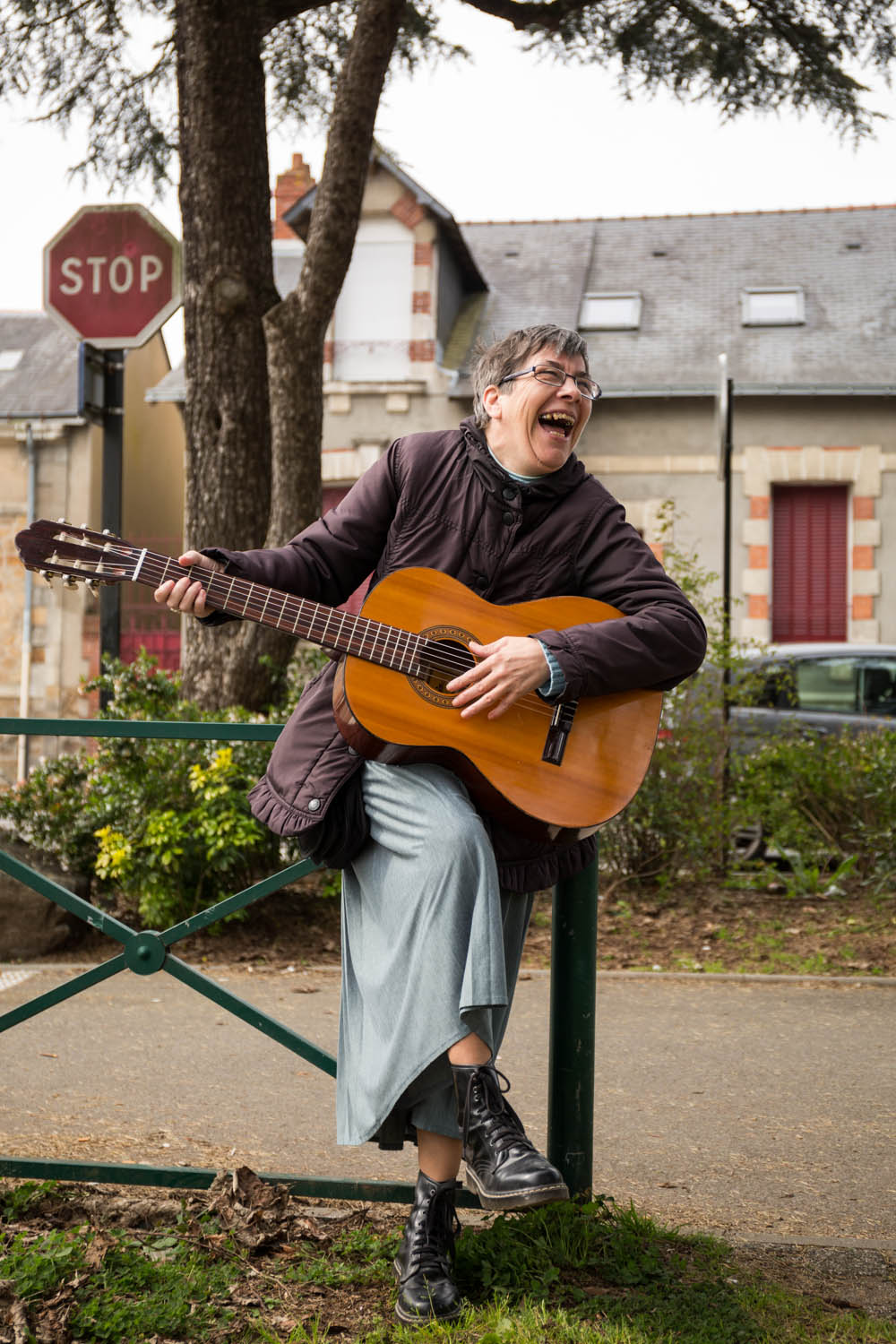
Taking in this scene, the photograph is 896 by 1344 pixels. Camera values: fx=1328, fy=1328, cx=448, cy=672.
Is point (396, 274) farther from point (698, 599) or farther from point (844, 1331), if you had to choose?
point (844, 1331)

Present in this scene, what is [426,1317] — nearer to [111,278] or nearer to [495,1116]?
[495,1116]

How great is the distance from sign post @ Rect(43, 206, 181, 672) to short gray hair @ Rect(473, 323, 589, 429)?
4562 mm

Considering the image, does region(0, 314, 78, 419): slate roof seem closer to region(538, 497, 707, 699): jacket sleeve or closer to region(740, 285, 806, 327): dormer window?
region(740, 285, 806, 327): dormer window

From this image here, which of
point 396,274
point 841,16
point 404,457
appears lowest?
point 404,457

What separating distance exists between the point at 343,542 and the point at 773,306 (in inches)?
670

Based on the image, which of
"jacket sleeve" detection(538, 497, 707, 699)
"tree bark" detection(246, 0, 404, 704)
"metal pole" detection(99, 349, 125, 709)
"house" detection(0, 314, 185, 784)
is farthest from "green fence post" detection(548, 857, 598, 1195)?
"house" detection(0, 314, 185, 784)

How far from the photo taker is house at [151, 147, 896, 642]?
682 inches

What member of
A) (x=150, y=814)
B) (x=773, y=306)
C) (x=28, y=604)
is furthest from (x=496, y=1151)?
(x=28, y=604)

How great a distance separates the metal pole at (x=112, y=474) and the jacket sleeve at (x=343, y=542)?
14.1ft

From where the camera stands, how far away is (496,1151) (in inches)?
93.3

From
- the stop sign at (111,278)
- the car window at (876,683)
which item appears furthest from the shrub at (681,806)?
the car window at (876,683)

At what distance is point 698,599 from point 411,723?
5.15 metres

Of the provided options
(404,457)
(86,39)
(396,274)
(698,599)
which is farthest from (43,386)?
(404,457)

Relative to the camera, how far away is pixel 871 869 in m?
7.24
